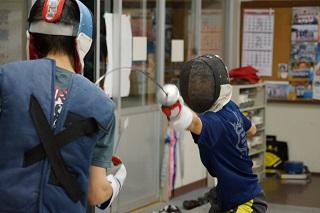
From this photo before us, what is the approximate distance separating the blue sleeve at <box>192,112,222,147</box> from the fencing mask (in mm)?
109

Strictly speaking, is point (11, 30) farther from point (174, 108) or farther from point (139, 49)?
point (174, 108)

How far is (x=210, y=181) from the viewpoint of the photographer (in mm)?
5984

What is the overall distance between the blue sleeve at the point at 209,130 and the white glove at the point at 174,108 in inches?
16.5

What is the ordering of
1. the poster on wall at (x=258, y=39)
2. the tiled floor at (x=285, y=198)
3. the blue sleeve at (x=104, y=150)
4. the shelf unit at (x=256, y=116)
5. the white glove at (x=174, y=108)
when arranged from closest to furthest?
the blue sleeve at (x=104, y=150), the white glove at (x=174, y=108), the tiled floor at (x=285, y=198), the shelf unit at (x=256, y=116), the poster on wall at (x=258, y=39)

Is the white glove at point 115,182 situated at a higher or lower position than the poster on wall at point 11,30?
lower

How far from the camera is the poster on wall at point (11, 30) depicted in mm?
3791

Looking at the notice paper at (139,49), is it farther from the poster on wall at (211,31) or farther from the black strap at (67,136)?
the black strap at (67,136)

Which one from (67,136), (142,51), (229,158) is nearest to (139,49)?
(142,51)

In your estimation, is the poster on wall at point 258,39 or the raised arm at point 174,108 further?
the poster on wall at point 258,39

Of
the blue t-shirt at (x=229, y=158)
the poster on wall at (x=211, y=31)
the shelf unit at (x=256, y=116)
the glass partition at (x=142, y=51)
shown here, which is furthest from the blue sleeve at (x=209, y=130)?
the poster on wall at (x=211, y=31)

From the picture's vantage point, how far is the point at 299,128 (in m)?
6.85

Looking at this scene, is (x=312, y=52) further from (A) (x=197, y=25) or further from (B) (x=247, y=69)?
(A) (x=197, y=25)

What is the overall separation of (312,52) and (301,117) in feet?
2.49

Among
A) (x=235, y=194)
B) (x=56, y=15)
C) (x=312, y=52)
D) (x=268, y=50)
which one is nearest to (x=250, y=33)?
(x=268, y=50)
